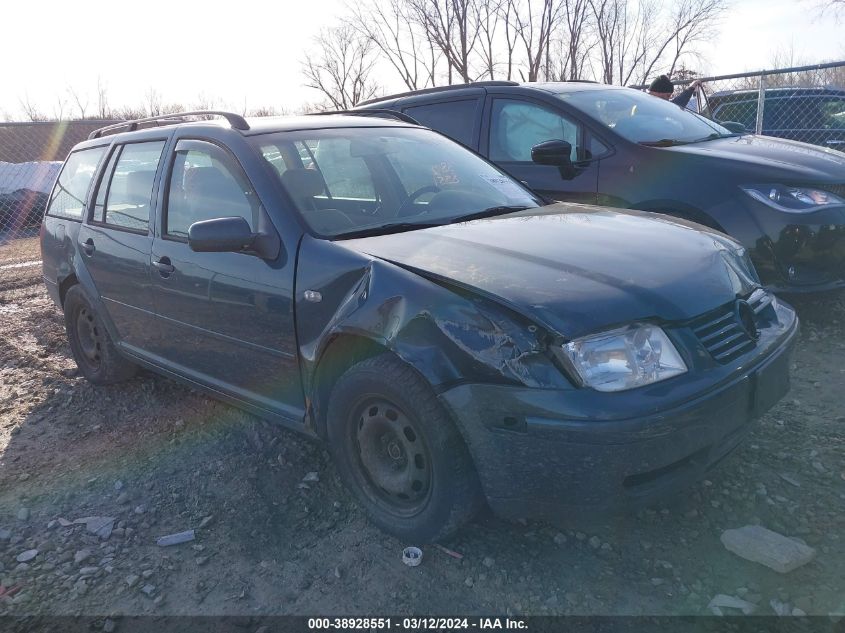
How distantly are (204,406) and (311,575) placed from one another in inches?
78.9

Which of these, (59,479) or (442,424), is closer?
(442,424)

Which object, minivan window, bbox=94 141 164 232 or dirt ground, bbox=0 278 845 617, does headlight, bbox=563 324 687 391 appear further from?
minivan window, bbox=94 141 164 232

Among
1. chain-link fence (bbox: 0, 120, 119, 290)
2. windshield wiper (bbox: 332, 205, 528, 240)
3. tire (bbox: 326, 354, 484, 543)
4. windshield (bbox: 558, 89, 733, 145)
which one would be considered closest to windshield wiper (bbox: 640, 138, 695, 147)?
windshield (bbox: 558, 89, 733, 145)

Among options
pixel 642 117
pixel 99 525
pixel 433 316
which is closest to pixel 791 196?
pixel 642 117

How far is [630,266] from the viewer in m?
2.63

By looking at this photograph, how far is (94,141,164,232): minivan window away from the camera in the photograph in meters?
3.92

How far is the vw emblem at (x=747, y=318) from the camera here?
8.77ft

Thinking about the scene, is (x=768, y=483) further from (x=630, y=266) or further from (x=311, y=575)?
(x=311, y=575)

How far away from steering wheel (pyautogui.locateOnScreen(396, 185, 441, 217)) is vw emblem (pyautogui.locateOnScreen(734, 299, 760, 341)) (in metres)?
1.55

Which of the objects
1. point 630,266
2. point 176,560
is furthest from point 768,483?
point 176,560

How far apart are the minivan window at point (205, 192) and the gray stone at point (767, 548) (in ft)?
7.82

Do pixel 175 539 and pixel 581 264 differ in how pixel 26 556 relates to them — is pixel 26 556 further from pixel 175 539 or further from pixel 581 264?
pixel 581 264

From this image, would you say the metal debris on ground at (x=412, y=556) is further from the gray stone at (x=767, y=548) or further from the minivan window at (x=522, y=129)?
the minivan window at (x=522, y=129)

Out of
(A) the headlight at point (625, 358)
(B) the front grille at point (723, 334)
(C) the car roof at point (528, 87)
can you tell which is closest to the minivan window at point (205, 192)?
(A) the headlight at point (625, 358)
